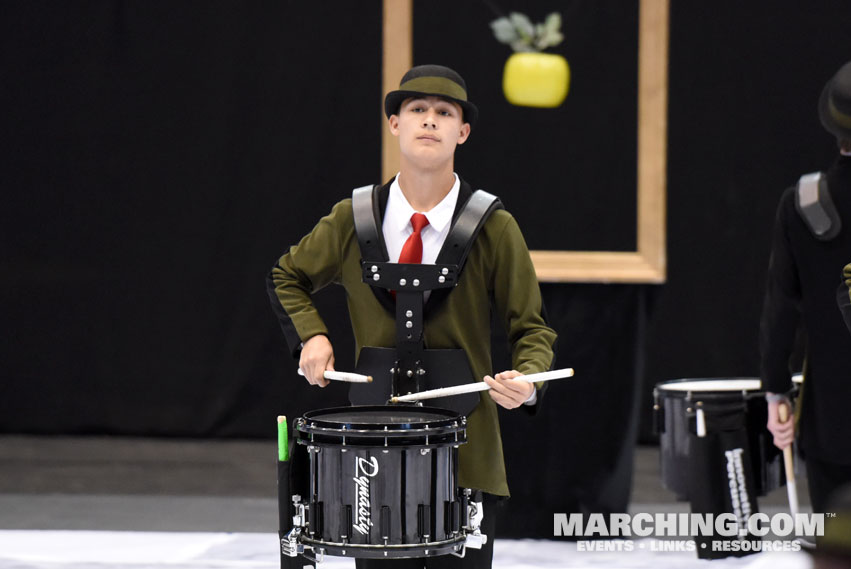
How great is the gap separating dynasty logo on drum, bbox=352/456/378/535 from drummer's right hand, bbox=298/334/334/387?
30cm

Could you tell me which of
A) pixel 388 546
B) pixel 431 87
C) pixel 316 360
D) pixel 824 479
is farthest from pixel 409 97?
pixel 824 479

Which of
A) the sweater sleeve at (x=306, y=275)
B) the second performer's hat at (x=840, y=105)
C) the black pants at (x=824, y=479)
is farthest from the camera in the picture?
the black pants at (x=824, y=479)

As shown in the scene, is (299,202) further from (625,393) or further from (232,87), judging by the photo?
(625,393)

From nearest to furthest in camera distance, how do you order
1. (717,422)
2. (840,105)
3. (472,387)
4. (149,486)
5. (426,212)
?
(472,387), (426,212), (840,105), (717,422), (149,486)

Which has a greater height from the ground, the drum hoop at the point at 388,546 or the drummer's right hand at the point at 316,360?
the drummer's right hand at the point at 316,360

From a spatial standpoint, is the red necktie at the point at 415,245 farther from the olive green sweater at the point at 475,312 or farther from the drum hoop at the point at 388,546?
the drum hoop at the point at 388,546

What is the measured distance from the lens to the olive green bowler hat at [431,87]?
8.73 feet

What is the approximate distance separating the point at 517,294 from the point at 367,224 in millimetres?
363

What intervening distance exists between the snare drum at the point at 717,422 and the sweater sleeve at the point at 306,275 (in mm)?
1837

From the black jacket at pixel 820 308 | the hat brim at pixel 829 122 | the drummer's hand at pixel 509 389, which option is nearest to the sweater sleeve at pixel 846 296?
the black jacket at pixel 820 308

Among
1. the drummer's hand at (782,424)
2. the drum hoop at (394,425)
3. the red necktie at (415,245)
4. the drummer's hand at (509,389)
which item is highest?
the red necktie at (415,245)

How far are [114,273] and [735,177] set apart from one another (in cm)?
355

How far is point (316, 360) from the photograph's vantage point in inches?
104

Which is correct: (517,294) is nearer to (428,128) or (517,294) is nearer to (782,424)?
(428,128)
